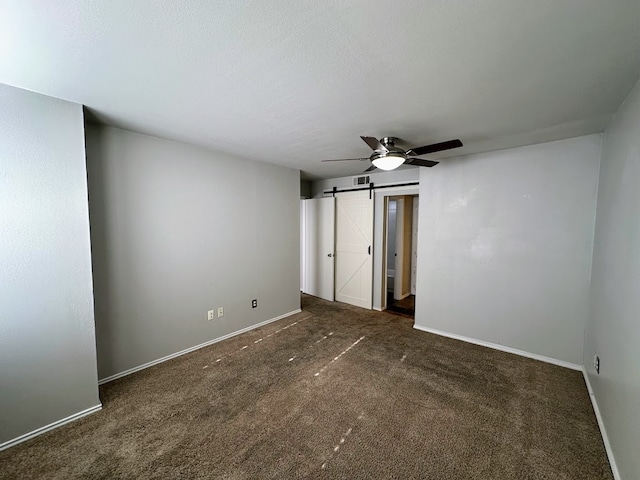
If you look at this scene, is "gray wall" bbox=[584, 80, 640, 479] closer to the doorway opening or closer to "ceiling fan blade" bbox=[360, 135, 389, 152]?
"ceiling fan blade" bbox=[360, 135, 389, 152]

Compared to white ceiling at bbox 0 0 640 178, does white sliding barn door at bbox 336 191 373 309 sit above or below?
below

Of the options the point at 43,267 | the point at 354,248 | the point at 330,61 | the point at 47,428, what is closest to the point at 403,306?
the point at 354,248

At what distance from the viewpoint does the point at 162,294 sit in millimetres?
2930

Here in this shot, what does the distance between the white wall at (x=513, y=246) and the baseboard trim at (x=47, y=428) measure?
390 cm

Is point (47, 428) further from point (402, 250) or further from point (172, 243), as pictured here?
point (402, 250)

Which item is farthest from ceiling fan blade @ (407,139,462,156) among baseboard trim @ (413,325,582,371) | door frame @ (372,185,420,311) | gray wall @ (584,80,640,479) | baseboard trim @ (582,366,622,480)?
baseboard trim @ (413,325,582,371)

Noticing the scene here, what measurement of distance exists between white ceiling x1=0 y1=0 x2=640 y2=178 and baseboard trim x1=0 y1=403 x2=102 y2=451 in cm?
246

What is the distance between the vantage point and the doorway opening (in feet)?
18.1

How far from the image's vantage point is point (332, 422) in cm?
204

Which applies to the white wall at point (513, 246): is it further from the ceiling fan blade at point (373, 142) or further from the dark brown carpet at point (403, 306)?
the ceiling fan blade at point (373, 142)

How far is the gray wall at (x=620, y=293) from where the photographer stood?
150 centimetres

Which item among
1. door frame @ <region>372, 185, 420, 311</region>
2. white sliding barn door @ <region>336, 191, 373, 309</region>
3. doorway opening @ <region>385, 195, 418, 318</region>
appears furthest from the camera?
doorway opening @ <region>385, 195, 418, 318</region>

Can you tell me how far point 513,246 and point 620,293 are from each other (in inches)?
56.9

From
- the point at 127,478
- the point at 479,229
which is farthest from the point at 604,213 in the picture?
the point at 127,478
